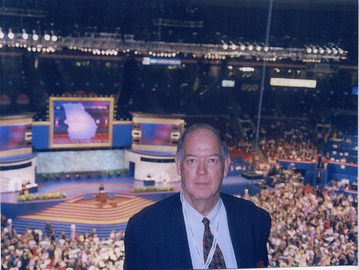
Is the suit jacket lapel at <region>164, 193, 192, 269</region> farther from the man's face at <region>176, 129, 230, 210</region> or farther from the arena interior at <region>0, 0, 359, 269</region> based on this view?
the arena interior at <region>0, 0, 359, 269</region>

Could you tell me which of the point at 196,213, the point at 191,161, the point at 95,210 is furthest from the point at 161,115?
the point at 196,213

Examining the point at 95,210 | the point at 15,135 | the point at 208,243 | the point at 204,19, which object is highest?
the point at 204,19

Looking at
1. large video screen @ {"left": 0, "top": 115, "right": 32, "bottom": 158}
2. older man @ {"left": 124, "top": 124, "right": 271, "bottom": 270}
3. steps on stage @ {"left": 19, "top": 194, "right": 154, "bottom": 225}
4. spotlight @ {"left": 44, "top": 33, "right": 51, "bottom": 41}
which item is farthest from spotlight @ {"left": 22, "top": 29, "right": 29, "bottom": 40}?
older man @ {"left": 124, "top": 124, "right": 271, "bottom": 270}

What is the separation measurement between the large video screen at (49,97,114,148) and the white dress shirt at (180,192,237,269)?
1778 mm

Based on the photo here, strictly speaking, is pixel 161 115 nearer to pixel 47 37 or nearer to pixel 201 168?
pixel 47 37

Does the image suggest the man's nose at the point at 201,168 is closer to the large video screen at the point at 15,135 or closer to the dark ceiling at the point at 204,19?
the dark ceiling at the point at 204,19

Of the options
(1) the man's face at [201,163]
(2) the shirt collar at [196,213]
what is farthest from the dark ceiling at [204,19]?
(2) the shirt collar at [196,213]

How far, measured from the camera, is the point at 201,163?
3031mm

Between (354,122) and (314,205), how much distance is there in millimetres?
935

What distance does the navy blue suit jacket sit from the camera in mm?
2883

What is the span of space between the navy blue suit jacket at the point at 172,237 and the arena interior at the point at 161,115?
1.34 meters

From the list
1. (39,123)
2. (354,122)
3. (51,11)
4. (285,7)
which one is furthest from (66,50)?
(354,122)

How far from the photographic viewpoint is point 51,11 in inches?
165

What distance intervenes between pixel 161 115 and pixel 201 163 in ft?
5.54
